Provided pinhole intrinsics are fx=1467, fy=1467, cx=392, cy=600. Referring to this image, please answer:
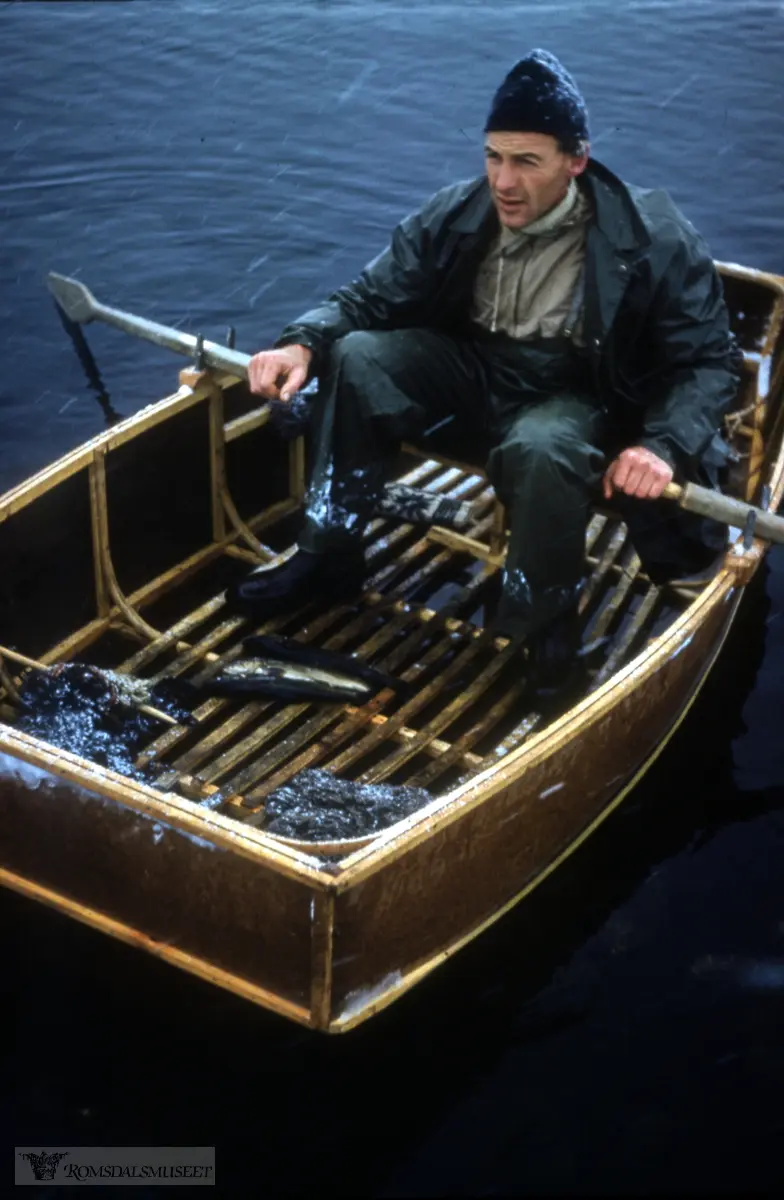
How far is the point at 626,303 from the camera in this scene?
4.79 metres

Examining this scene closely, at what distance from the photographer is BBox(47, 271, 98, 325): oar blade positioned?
7066 millimetres

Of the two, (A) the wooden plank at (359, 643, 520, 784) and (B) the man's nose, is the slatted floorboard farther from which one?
(B) the man's nose

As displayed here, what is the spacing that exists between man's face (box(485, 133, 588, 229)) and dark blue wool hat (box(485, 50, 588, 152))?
0.03 meters

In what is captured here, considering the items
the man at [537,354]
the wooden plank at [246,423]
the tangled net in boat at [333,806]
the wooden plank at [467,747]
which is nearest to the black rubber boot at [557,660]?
the man at [537,354]

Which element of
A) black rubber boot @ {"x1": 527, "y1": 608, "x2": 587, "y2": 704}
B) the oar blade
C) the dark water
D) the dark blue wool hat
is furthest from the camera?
the oar blade

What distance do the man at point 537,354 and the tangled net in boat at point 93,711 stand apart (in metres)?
0.77

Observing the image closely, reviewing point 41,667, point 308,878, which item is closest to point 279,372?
point 41,667

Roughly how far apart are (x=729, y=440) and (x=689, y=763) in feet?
4.55

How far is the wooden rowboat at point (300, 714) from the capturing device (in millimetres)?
3816

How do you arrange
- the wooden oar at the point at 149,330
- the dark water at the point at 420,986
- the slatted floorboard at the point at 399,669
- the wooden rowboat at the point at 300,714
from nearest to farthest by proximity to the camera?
the wooden rowboat at the point at 300,714
the dark water at the point at 420,986
the slatted floorboard at the point at 399,669
the wooden oar at the point at 149,330

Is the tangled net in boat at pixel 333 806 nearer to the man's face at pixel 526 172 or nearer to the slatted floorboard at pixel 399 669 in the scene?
the slatted floorboard at pixel 399 669

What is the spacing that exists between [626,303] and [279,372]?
3.81 ft

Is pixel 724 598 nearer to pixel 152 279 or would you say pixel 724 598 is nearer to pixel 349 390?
pixel 349 390

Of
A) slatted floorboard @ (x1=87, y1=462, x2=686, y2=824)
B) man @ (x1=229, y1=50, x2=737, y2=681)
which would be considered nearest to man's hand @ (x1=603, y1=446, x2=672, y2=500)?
man @ (x1=229, y1=50, x2=737, y2=681)
